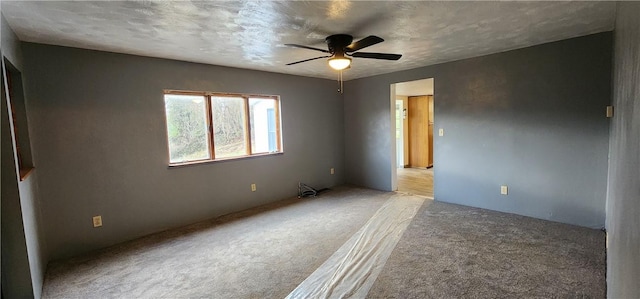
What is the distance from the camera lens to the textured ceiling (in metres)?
2.00

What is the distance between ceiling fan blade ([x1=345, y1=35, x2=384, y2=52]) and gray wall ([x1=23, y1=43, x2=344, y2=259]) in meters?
2.05

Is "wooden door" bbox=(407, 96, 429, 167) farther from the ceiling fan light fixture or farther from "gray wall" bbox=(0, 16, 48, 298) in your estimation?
"gray wall" bbox=(0, 16, 48, 298)

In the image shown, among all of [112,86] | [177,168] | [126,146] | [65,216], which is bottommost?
[65,216]

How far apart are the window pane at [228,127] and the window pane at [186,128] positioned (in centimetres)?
15

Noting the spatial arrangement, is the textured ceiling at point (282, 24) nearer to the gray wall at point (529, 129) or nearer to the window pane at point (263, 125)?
the gray wall at point (529, 129)

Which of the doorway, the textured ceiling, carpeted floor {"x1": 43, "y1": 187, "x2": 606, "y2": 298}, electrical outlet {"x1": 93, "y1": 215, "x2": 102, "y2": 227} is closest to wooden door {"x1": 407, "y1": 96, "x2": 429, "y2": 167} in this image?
the doorway

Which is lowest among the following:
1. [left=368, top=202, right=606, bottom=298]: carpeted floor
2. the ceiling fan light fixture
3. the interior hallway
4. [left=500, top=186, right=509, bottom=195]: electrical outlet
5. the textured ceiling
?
[left=368, top=202, right=606, bottom=298]: carpeted floor

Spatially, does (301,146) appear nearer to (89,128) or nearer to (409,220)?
(409,220)

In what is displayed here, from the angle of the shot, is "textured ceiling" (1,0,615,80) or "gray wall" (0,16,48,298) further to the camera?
"textured ceiling" (1,0,615,80)

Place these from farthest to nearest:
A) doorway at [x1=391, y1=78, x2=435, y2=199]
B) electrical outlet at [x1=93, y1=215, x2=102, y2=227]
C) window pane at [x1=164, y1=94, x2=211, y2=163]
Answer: doorway at [x1=391, y1=78, x2=435, y2=199] < window pane at [x1=164, y1=94, x2=211, y2=163] < electrical outlet at [x1=93, y1=215, x2=102, y2=227]

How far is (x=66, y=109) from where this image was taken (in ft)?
9.21

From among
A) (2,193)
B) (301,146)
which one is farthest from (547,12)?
(2,193)

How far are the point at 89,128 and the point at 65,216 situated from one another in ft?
3.02

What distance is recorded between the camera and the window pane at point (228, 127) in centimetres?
397
